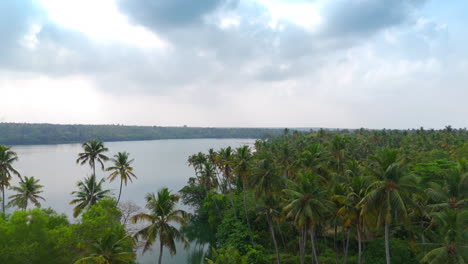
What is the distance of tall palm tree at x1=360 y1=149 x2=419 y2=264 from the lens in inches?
786

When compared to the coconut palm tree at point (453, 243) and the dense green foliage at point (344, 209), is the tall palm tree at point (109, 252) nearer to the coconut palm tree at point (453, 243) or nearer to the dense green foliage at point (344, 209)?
the dense green foliage at point (344, 209)

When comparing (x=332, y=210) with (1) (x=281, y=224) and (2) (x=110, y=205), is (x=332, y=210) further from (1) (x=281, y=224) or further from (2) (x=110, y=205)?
(2) (x=110, y=205)

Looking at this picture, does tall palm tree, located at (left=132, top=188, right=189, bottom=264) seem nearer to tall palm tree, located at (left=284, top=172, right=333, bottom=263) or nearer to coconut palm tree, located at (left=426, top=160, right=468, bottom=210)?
tall palm tree, located at (left=284, top=172, right=333, bottom=263)

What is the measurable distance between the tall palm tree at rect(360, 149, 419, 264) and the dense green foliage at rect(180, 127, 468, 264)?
0.07 metres

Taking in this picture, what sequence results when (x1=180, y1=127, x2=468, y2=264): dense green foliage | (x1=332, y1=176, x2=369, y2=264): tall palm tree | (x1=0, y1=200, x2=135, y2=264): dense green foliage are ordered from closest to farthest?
(x1=0, y1=200, x2=135, y2=264): dense green foliage < (x1=180, y1=127, x2=468, y2=264): dense green foliage < (x1=332, y1=176, x2=369, y2=264): tall palm tree

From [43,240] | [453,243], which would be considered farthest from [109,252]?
[453,243]

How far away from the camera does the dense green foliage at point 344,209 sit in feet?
66.4

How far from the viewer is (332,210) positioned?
25453 millimetres

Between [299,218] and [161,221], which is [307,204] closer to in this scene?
[299,218]

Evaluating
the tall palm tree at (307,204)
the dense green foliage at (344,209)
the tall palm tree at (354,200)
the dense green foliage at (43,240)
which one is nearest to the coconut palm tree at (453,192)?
the dense green foliage at (344,209)

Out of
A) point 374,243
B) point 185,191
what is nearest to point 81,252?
point 374,243

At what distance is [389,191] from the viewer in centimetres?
2023

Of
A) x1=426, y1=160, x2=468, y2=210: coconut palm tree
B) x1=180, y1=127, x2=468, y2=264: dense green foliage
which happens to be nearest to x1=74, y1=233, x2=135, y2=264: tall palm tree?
x1=180, y1=127, x2=468, y2=264: dense green foliage

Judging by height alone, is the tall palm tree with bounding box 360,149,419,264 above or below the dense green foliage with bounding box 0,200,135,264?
above
